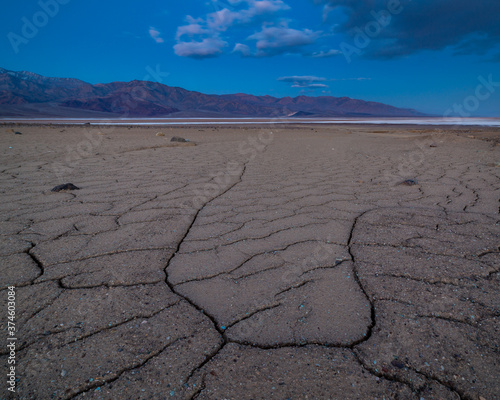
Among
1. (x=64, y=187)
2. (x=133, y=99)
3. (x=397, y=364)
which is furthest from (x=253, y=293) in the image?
(x=133, y=99)

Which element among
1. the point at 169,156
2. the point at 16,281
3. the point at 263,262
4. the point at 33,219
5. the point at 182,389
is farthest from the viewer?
the point at 169,156

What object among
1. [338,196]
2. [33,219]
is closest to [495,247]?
[338,196]

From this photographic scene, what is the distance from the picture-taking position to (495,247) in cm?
173

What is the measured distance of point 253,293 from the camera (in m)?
1.35

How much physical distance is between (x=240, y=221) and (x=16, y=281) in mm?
1386

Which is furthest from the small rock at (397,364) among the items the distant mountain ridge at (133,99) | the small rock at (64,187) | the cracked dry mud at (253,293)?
the distant mountain ridge at (133,99)

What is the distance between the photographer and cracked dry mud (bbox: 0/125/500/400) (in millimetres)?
917

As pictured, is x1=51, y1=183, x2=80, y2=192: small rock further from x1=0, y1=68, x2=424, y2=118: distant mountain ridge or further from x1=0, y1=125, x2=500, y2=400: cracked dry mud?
x1=0, y1=68, x2=424, y2=118: distant mountain ridge

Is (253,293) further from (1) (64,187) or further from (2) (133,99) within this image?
(2) (133,99)

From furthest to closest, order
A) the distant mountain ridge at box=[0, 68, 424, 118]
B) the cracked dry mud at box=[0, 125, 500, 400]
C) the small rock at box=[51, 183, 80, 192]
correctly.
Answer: the distant mountain ridge at box=[0, 68, 424, 118] < the small rock at box=[51, 183, 80, 192] < the cracked dry mud at box=[0, 125, 500, 400]

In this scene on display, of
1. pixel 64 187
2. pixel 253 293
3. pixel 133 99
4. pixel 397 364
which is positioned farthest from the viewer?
pixel 133 99

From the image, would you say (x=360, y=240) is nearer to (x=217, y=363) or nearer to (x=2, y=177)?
(x=217, y=363)

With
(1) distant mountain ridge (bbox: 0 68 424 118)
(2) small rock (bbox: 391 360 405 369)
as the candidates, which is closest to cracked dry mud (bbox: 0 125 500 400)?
(2) small rock (bbox: 391 360 405 369)

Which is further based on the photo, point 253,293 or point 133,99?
point 133,99
